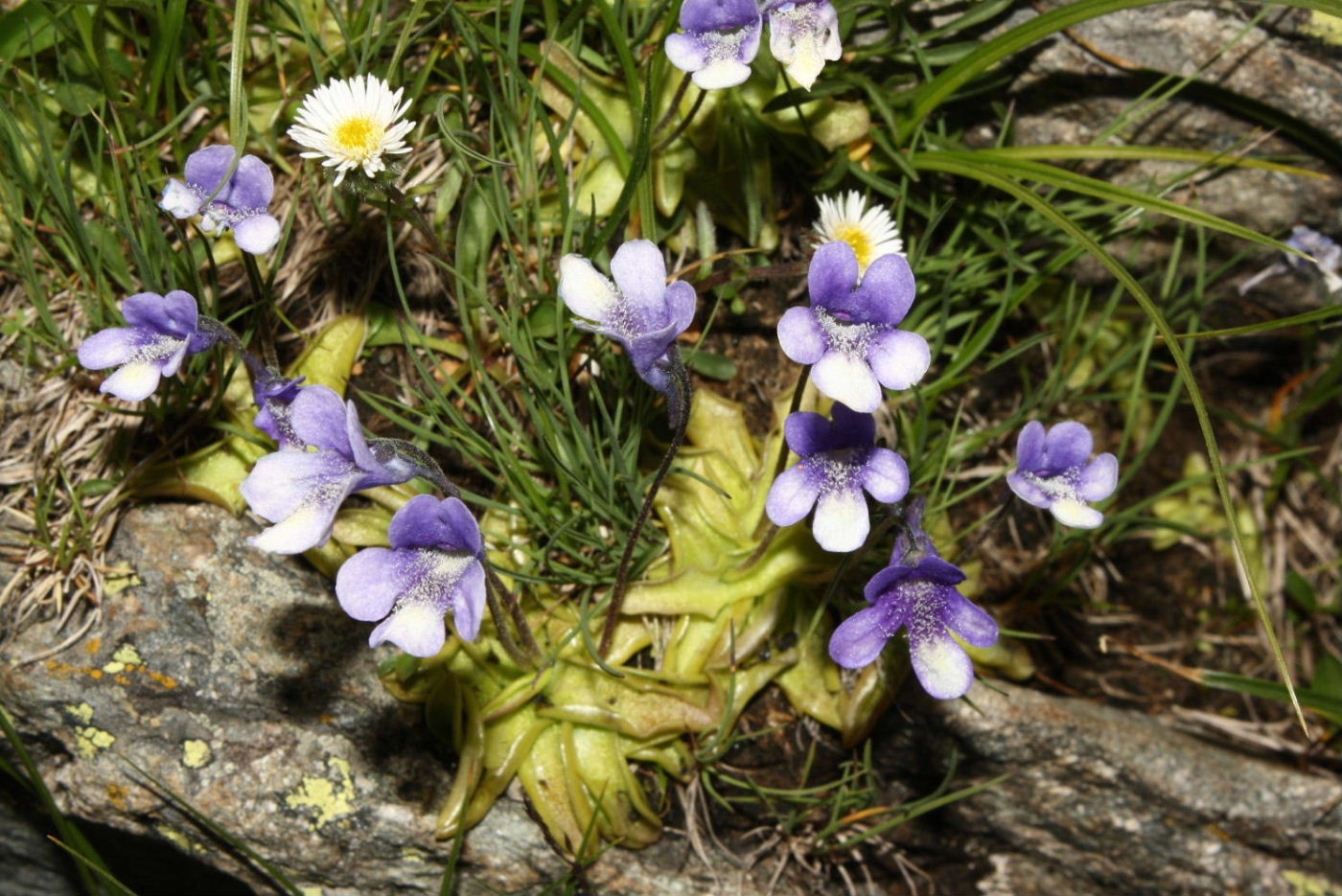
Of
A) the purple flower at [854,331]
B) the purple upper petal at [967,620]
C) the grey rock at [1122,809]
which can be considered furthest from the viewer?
the grey rock at [1122,809]

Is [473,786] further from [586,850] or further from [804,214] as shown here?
[804,214]

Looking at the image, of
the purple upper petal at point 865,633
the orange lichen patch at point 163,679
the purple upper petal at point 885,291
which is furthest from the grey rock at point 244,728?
the purple upper petal at point 885,291

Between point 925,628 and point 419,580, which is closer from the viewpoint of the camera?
point 419,580

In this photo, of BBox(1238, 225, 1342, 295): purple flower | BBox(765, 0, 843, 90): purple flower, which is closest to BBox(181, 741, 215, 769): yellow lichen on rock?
BBox(765, 0, 843, 90): purple flower

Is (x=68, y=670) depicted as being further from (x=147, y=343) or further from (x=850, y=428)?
(x=850, y=428)

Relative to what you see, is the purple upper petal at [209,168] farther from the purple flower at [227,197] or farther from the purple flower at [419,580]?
the purple flower at [419,580]

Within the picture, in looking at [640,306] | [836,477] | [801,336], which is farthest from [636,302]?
[836,477]

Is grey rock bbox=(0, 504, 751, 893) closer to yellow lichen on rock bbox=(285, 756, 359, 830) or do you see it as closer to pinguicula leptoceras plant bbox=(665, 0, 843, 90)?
yellow lichen on rock bbox=(285, 756, 359, 830)
